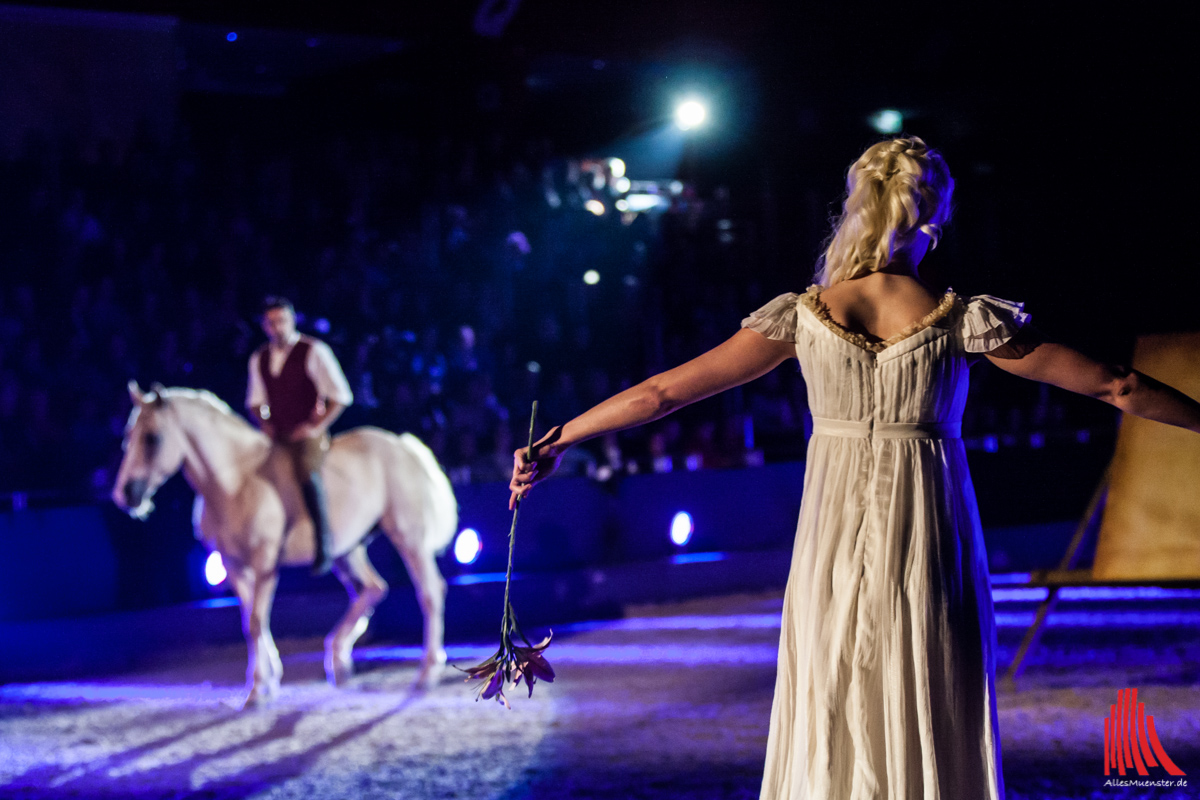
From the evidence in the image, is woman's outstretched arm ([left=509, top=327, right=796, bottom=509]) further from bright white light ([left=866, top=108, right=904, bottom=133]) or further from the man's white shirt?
bright white light ([left=866, top=108, right=904, bottom=133])

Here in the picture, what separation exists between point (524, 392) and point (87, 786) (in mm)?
6134

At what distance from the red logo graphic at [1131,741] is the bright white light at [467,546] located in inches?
172

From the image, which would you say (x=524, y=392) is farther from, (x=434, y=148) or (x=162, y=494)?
(x=162, y=494)

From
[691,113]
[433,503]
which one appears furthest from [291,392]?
[691,113]

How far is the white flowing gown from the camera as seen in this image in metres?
2.02

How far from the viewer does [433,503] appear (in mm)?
6301

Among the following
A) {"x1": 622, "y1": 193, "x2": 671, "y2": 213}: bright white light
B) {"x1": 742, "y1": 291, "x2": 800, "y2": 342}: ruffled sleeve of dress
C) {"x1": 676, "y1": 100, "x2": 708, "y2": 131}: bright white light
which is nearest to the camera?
{"x1": 742, "y1": 291, "x2": 800, "y2": 342}: ruffled sleeve of dress

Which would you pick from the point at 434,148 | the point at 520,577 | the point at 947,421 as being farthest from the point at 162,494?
the point at 947,421

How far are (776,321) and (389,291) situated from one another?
7.99 meters

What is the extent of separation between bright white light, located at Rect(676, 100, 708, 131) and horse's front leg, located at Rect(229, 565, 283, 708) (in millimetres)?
8497

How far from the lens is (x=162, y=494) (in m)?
6.77

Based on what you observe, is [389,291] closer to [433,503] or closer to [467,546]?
[467,546]

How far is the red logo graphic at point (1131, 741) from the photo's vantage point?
392 cm

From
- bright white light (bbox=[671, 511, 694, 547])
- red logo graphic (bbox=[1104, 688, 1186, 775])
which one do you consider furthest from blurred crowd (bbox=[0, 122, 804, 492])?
red logo graphic (bbox=[1104, 688, 1186, 775])
